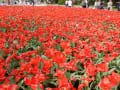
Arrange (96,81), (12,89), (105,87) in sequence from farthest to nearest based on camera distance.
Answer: (96,81), (12,89), (105,87)

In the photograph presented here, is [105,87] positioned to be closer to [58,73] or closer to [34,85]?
[58,73]

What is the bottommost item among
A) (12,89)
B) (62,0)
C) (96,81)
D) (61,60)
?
(96,81)

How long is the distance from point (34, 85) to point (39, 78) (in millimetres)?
153

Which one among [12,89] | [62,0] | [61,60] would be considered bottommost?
[12,89]

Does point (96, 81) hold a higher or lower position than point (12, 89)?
lower

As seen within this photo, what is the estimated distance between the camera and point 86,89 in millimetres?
1778

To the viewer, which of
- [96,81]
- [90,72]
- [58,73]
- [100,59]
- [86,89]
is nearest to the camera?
[58,73]

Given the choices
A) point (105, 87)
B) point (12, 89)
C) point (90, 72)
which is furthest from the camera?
point (90, 72)

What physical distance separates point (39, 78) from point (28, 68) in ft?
0.84

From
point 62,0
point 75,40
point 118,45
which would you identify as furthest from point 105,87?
point 62,0

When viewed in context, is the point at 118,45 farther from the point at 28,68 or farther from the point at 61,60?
the point at 28,68

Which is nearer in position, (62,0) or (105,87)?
(105,87)

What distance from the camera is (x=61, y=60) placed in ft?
5.36

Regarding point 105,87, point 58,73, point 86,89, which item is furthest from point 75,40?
point 105,87
